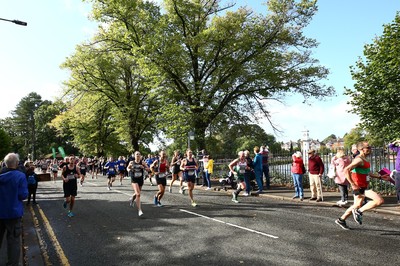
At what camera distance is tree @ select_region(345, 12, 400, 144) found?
24188 millimetres

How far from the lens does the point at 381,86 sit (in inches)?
994

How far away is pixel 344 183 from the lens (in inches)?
435

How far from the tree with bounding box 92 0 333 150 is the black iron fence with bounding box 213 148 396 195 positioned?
2.89 meters

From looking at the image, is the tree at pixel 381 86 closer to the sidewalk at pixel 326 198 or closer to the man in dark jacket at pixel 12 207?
the sidewalk at pixel 326 198

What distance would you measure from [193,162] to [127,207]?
9.96ft

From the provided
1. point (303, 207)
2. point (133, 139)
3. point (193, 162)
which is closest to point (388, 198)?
point (303, 207)

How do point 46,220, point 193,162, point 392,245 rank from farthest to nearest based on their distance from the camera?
point 193,162
point 46,220
point 392,245

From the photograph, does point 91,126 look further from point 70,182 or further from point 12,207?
point 12,207

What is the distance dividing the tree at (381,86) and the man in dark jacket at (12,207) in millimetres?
24275

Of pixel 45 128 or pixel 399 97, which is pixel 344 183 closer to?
pixel 399 97

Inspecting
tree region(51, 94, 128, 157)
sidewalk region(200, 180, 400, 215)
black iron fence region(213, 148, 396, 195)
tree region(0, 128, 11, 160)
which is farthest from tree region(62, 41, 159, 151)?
tree region(0, 128, 11, 160)

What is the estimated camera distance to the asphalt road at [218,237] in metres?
5.76

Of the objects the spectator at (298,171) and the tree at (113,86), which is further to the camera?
the tree at (113,86)

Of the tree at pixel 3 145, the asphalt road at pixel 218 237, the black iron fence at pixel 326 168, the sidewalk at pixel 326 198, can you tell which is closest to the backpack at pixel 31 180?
the asphalt road at pixel 218 237
